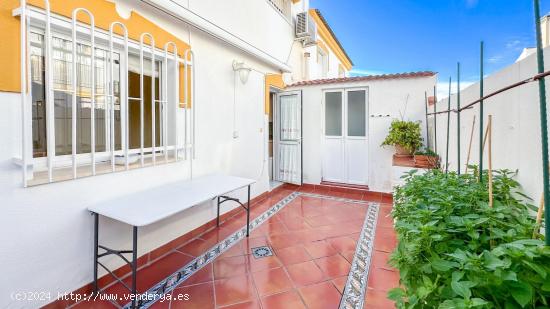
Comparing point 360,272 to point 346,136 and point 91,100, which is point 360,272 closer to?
point 91,100

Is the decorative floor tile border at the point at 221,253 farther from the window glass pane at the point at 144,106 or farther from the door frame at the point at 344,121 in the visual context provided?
the door frame at the point at 344,121

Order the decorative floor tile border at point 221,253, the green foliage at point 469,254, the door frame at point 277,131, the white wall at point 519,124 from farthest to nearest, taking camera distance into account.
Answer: the door frame at point 277,131 < the decorative floor tile border at point 221,253 < the white wall at point 519,124 < the green foliage at point 469,254

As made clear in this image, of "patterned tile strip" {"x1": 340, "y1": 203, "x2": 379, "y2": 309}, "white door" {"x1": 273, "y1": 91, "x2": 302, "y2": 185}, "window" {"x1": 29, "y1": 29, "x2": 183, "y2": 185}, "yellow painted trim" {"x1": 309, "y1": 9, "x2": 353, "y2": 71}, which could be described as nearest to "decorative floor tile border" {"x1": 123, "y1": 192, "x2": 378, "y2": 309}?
"patterned tile strip" {"x1": 340, "y1": 203, "x2": 379, "y2": 309}

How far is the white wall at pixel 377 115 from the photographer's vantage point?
565cm

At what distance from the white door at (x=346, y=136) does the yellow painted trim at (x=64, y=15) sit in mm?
4297

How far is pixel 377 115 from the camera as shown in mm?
5992

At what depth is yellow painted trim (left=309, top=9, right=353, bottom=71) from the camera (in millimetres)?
8207

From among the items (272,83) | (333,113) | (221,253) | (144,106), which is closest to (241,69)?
(272,83)

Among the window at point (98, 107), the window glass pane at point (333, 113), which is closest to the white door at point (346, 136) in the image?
the window glass pane at point (333, 113)

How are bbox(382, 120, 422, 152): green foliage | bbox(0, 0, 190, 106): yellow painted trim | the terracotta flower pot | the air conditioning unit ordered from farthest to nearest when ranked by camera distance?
1. the air conditioning unit
2. the terracotta flower pot
3. bbox(382, 120, 422, 152): green foliage
4. bbox(0, 0, 190, 106): yellow painted trim

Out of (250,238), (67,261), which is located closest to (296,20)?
(250,238)

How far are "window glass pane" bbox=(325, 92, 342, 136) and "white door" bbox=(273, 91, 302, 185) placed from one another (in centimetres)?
72

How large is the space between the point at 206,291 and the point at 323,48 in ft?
29.8

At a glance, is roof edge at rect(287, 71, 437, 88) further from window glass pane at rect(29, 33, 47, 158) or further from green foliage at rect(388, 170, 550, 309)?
window glass pane at rect(29, 33, 47, 158)
